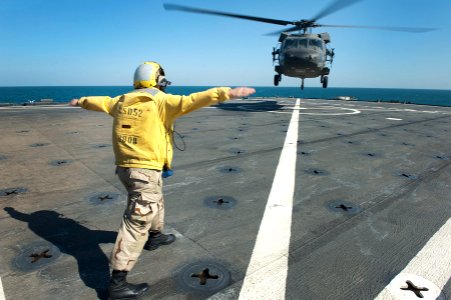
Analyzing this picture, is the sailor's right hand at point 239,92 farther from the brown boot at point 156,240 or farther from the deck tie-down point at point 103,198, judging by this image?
the deck tie-down point at point 103,198

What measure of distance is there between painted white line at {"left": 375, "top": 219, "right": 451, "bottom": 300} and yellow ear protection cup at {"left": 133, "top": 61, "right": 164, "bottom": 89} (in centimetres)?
313

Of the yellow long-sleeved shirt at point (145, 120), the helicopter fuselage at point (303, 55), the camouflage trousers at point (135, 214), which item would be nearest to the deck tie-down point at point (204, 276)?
the camouflage trousers at point (135, 214)

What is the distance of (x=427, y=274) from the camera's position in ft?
9.70

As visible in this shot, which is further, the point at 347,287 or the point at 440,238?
the point at 440,238

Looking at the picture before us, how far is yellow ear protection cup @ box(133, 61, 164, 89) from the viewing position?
3.02 meters

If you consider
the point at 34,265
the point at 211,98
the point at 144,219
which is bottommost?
the point at 34,265

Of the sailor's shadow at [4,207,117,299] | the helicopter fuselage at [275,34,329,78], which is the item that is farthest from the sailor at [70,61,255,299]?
the helicopter fuselage at [275,34,329,78]

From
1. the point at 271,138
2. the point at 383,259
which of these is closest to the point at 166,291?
the point at 383,259

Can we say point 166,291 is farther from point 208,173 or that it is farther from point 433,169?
point 433,169

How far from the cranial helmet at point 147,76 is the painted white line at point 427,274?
10.3ft

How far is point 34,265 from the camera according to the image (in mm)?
3031

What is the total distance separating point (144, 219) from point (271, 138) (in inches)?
305

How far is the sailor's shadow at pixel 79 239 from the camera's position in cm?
290

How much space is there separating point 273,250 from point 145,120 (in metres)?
2.13
